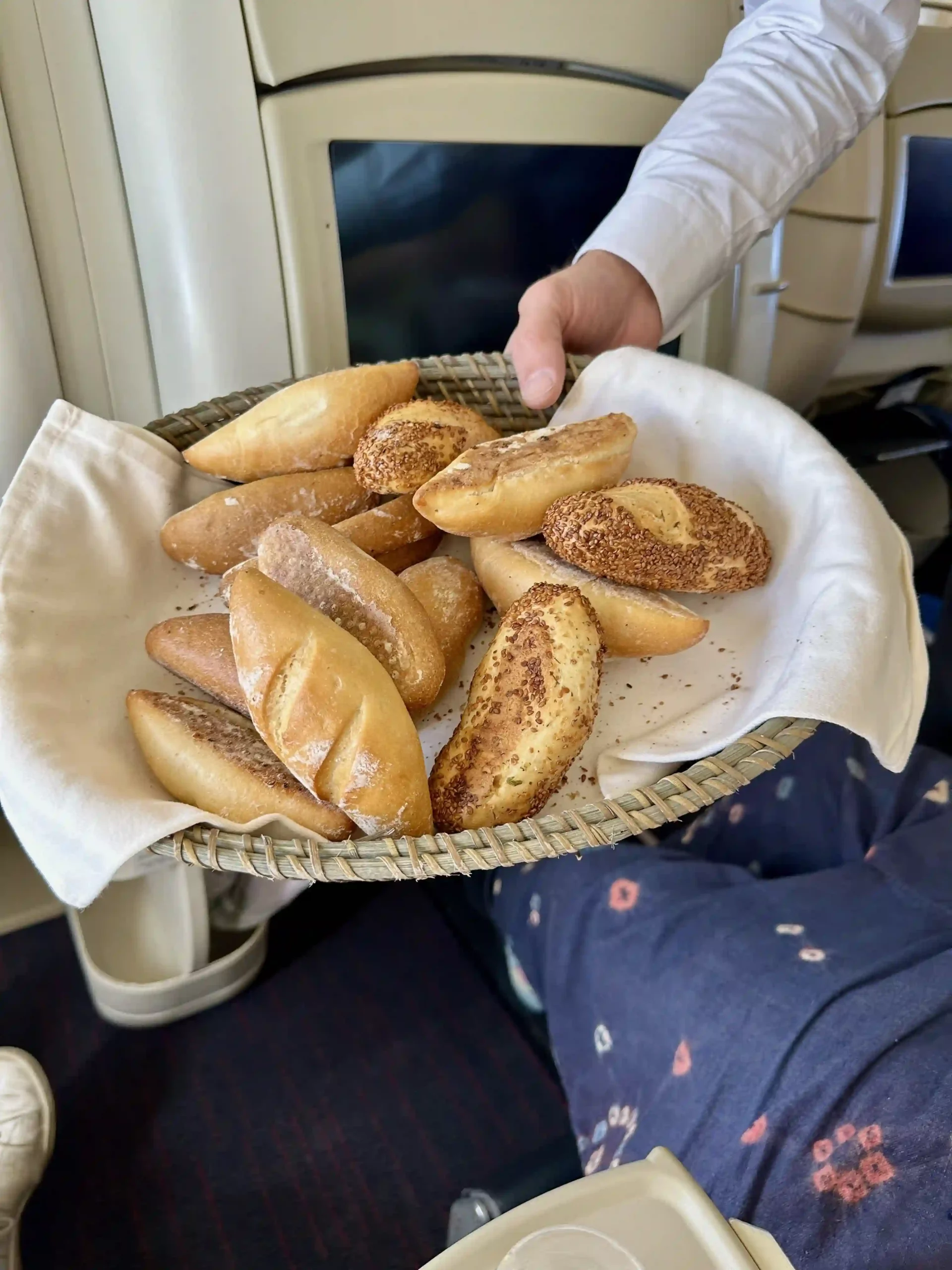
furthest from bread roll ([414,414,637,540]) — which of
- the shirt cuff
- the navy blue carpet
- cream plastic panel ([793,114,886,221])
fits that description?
cream plastic panel ([793,114,886,221])

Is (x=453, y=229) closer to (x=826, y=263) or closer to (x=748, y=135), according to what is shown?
(x=748, y=135)

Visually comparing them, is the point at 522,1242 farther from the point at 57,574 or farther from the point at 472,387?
the point at 472,387

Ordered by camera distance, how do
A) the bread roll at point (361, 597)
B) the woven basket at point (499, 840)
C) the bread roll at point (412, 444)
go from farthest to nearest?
the bread roll at point (412, 444) < the bread roll at point (361, 597) < the woven basket at point (499, 840)

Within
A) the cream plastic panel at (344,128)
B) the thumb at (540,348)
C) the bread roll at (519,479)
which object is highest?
the cream plastic panel at (344,128)

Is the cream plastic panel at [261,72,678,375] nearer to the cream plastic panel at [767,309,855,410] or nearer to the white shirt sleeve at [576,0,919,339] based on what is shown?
the white shirt sleeve at [576,0,919,339]

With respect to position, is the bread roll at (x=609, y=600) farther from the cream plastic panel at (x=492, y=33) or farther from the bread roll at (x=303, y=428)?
the cream plastic panel at (x=492, y=33)

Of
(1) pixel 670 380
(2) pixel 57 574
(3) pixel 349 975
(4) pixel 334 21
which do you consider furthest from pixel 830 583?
(3) pixel 349 975

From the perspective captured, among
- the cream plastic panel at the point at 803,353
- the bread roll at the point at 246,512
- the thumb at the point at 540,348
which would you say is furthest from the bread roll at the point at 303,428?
the cream plastic panel at the point at 803,353
